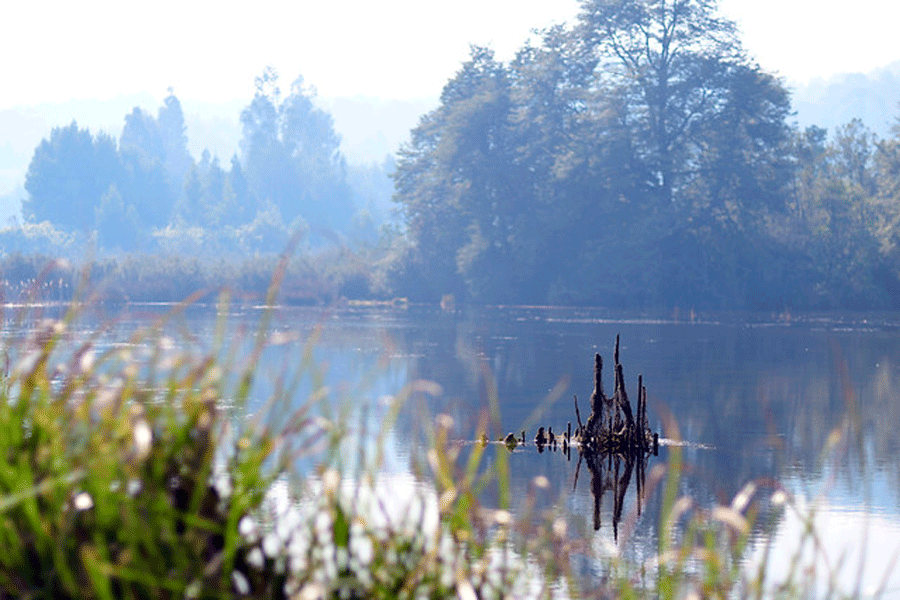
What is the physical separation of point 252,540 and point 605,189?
53574 mm

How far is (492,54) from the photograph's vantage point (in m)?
64.7

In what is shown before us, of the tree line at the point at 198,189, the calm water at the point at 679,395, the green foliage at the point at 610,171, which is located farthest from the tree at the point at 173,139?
the calm water at the point at 679,395

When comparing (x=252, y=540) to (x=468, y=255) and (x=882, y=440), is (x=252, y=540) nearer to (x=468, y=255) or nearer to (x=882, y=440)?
(x=882, y=440)

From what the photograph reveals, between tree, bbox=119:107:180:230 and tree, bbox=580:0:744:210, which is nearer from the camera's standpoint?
tree, bbox=580:0:744:210

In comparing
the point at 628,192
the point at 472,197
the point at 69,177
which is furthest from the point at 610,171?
the point at 69,177

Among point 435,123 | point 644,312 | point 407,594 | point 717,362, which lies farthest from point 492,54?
point 407,594

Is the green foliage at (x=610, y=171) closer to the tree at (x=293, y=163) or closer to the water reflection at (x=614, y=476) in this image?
the water reflection at (x=614, y=476)

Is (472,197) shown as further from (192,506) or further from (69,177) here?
(69,177)

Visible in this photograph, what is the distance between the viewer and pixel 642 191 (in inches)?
2243

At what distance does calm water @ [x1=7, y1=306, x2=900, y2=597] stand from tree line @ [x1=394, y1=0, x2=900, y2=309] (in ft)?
9.25

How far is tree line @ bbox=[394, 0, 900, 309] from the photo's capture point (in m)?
54.5

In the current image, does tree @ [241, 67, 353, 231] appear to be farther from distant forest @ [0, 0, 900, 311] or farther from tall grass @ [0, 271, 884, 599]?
tall grass @ [0, 271, 884, 599]

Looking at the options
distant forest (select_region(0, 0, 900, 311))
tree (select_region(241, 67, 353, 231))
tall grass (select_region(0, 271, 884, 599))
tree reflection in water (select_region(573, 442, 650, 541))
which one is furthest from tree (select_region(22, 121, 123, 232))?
tall grass (select_region(0, 271, 884, 599))

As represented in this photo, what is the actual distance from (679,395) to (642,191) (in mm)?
33729
